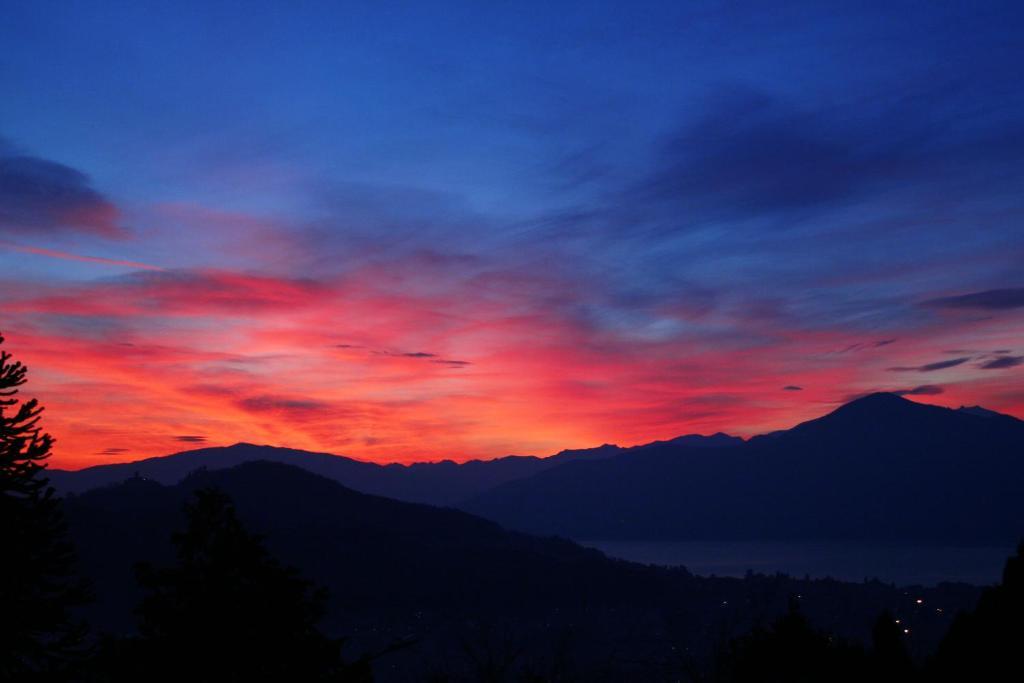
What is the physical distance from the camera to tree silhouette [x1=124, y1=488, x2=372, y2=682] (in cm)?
818

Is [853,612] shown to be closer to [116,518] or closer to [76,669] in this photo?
[116,518]

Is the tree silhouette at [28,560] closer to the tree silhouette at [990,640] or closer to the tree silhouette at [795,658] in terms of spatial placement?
the tree silhouette at [795,658]

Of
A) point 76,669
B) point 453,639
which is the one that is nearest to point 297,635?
point 76,669

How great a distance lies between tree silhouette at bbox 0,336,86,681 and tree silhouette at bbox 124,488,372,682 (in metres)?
4.04

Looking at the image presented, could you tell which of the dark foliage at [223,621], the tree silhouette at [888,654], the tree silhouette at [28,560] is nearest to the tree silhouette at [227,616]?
the dark foliage at [223,621]

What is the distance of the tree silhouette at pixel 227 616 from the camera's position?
8180 millimetres

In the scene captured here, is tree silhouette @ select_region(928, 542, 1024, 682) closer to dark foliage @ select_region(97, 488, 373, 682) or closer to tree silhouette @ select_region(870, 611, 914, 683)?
tree silhouette @ select_region(870, 611, 914, 683)

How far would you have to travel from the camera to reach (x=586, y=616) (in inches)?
7215

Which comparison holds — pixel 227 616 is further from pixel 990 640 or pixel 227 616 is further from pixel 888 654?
pixel 990 640

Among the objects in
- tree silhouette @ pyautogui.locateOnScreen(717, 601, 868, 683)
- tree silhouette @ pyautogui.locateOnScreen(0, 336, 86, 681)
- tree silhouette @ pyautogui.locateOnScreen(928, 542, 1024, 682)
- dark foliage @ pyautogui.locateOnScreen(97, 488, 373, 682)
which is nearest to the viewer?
dark foliage @ pyautogui.locateOnScreen(97, 488, 373, 682)

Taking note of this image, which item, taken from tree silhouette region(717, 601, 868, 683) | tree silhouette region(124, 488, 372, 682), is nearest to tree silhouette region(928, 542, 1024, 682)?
tree silhouette region(717, 601, 868, 683)

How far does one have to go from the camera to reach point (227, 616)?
838 centimetres

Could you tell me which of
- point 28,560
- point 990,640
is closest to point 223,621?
point 28,560

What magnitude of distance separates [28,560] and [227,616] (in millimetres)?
5241
